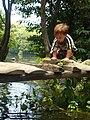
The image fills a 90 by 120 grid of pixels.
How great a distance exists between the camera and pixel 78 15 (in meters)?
12.9

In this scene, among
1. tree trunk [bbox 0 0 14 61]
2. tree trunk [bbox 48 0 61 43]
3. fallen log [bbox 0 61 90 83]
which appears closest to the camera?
fallen log [bbox 0 61 90 83]

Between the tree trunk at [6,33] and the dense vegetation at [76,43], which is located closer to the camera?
the dense vegetation at [76,43]

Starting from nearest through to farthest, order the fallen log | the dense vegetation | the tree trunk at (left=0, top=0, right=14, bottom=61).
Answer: the fallen log
the dense vegetation
the tree trunk at (left=0, top=0, right=14, bottom=61)

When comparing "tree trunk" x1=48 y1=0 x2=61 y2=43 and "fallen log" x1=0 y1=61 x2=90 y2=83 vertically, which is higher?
"tree trunk" x1=48 y1=0 x2=61 y2=43

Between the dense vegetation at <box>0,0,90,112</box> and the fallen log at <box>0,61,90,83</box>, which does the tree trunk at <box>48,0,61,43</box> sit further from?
the fallen log at <box>0,61,90,83</box>

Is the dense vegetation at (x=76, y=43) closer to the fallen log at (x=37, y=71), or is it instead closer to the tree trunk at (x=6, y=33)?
the tree trunk at (x=6, y=33)

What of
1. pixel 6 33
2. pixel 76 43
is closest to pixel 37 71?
pixel 76 43

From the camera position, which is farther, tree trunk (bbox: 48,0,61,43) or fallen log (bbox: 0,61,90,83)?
tree trunk (bbox: 48,0,61,43)

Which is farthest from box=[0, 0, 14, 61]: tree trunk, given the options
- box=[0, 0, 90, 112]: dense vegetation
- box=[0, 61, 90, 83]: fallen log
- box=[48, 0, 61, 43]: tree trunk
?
box=[0, 61, 90, 83]: fallen log

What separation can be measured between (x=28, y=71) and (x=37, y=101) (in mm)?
4298

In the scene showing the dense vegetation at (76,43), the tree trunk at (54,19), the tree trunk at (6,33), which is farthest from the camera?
the tree trunk at (6,33)

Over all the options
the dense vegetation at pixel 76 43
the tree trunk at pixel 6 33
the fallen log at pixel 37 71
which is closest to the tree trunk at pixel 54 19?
the dense vegetation at pixel 76 43

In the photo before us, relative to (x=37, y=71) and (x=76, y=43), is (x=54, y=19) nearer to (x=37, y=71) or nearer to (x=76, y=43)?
(x=76, y=43)

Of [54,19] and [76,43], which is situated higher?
[54,19]
